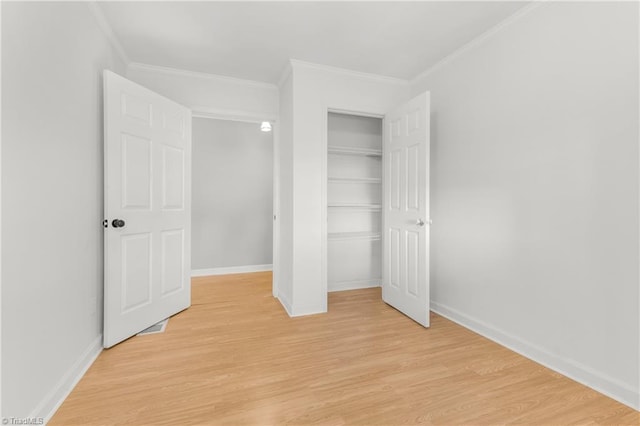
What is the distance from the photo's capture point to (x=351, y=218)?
380cm

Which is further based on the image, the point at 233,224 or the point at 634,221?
the point at 233,224

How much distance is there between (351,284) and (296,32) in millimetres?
2885

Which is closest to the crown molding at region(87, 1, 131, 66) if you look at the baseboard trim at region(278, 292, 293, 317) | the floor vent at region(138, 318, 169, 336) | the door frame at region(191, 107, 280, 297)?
the door frame at region(191, 107, 280, 297)

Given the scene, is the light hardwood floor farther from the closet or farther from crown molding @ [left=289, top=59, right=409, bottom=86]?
crown molding @ [left=289, top=59, right=409, bottom=86]

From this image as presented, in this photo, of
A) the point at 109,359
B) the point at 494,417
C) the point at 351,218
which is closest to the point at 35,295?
the point at 109,359

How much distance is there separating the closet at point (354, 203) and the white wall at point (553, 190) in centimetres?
122

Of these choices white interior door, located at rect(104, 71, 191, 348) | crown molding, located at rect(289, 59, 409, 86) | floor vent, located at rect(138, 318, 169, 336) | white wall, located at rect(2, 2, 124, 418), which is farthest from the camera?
crown molding, located at rect(289, 59, 409, 86)

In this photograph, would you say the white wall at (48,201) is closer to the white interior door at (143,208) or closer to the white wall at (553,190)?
the white interior door at (143,208)

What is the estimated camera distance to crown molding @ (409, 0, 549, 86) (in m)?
2.07

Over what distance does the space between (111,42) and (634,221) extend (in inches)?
153

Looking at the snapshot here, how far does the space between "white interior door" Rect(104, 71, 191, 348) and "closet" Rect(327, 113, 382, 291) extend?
1.70 metres

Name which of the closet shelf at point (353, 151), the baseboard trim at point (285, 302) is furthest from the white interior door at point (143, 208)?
the closet shelf at point (353, 151)

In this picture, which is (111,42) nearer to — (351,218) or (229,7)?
(229,7)

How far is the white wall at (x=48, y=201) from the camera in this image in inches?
49.0
